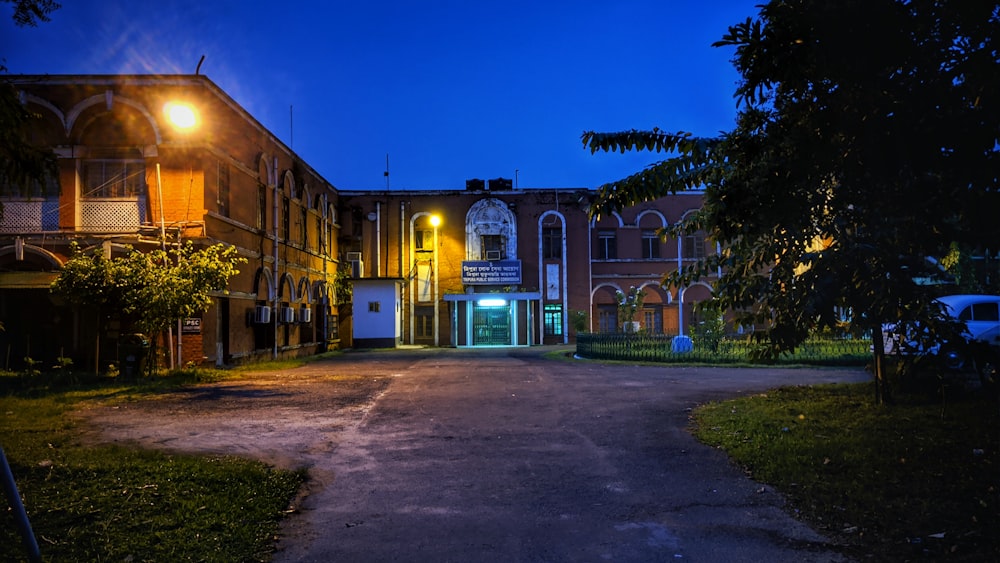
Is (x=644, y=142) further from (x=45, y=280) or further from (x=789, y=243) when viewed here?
(x=45, y=280)

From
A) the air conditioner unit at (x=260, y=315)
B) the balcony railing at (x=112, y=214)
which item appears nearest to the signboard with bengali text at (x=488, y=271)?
the air conditioner unit at (x=260, y=315)

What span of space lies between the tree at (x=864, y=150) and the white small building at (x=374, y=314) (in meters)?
28.9

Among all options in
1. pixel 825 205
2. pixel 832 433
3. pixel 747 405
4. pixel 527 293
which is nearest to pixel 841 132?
pixel 825 205

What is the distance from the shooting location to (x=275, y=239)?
25891mm

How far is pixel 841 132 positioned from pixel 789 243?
68.7 inches

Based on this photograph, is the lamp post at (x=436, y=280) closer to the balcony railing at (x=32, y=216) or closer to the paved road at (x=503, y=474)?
the balcony railing at (x=32, y=216)

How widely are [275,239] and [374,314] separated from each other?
1070 cm

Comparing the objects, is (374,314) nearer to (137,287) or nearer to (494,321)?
(494,321)

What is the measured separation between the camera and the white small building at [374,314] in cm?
3578

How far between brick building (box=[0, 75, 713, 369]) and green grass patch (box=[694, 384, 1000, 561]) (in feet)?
42.3

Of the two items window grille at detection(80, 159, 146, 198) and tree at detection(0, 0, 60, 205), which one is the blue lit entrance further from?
tree at detection(0, 0, 60, 205)

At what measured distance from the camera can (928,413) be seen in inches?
348

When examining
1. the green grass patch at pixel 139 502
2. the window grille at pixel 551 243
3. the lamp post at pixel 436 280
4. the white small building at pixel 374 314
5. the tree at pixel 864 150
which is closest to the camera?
the green grass patch at pixel 139 502

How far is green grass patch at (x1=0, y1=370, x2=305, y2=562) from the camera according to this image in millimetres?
4594
